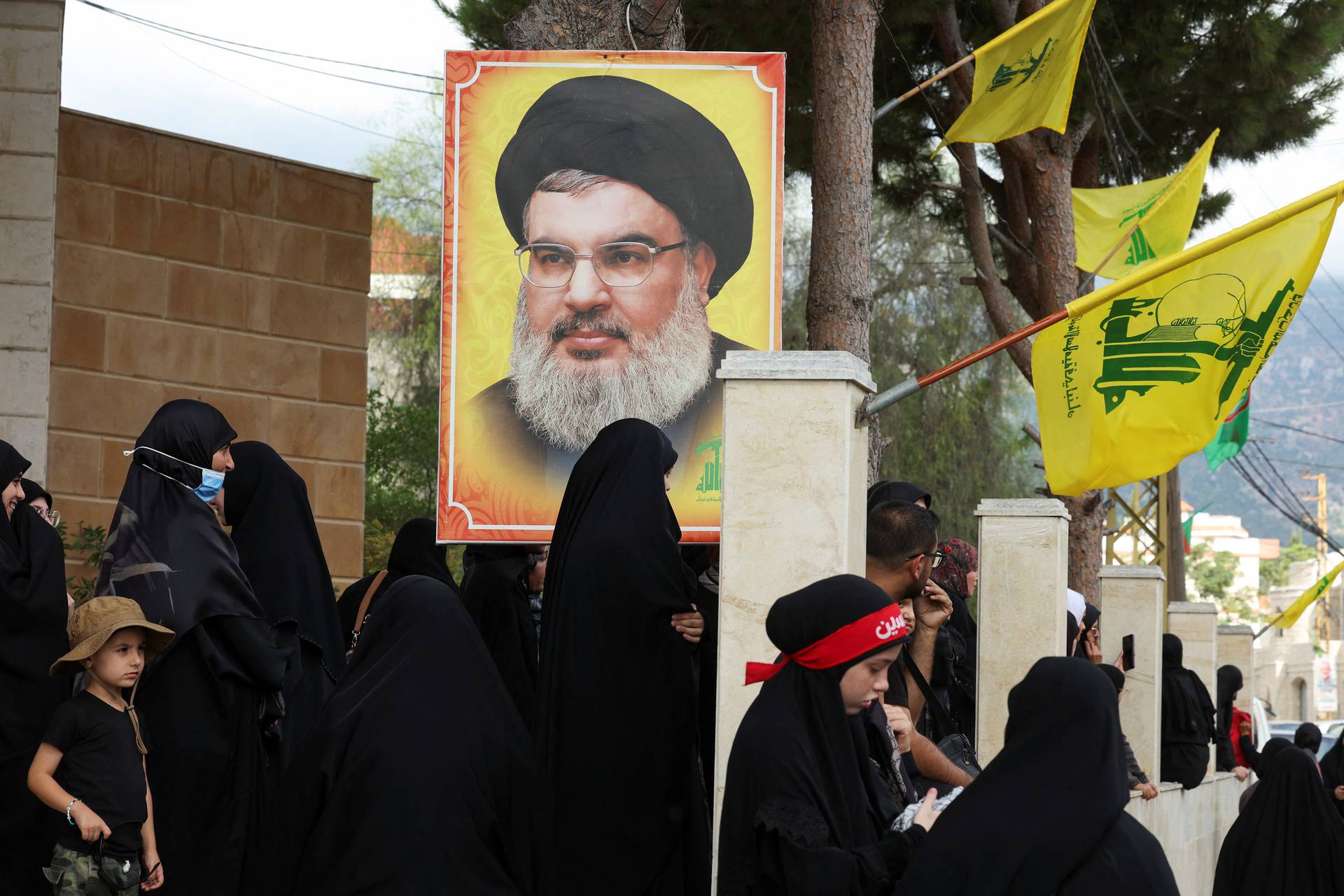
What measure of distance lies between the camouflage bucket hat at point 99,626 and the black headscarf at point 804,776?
1.66 metres

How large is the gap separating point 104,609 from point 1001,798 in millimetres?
2244

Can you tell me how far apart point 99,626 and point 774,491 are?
5.55 ft

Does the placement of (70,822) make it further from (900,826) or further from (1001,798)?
(1001,798)

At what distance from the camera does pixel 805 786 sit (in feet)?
9.63

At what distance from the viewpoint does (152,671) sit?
4027 mm

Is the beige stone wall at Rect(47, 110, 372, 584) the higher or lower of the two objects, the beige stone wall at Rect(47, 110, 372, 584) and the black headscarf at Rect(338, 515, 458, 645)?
the higher

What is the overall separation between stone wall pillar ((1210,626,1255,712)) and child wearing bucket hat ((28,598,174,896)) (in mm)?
14705

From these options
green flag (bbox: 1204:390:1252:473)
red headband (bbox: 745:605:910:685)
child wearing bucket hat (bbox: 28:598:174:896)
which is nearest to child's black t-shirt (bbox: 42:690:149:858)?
child wearing bucket hat (bbox: 28:598:174:896)

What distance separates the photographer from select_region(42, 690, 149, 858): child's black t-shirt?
379cm

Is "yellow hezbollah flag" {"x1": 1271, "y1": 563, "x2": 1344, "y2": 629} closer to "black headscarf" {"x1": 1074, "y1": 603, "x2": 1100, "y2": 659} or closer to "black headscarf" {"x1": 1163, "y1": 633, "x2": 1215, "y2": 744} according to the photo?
"black headscarf" {"x1": 1163, "y1": 633, "x2": 1215, "y2": 744}

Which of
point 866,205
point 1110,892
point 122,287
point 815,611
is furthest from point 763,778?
point 122,287

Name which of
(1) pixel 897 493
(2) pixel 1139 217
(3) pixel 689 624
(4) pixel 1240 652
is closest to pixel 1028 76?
(2) pixel 1139 217

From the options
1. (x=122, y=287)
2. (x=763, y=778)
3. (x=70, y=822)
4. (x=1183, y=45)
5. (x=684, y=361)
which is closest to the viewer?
(x=763, y=778)

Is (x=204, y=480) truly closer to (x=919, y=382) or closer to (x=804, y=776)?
(x=919, y=382)
